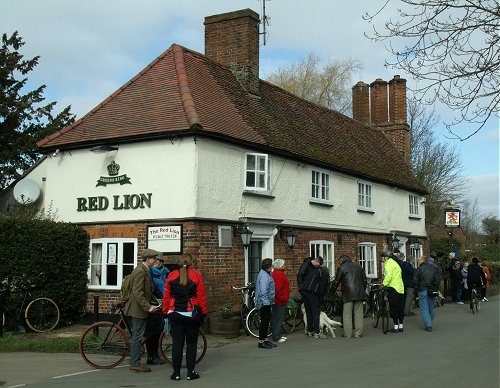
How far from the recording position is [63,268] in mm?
14875

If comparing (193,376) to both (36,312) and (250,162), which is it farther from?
(250,162)

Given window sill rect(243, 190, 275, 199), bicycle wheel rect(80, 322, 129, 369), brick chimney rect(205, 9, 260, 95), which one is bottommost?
bicycle wheel rect(80, 322, 129, 369)

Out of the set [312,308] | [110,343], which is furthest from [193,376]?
[312,308]

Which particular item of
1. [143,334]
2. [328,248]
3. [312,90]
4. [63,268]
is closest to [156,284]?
[143,334]

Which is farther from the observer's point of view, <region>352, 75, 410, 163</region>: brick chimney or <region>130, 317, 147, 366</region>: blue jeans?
<region>352, 75, 410, 163</region>: brick chimney

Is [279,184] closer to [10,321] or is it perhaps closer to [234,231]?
[234,231]

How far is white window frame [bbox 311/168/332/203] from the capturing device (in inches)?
743

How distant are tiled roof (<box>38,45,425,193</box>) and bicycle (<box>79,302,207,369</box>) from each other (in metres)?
5.68

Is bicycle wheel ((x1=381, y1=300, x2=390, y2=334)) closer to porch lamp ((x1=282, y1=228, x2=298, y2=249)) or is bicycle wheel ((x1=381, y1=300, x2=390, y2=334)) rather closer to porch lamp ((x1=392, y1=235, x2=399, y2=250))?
porch lamp ((x1=282, y1=228, x2=298, y2=249))

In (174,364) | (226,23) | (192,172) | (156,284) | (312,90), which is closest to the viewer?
(174,364)

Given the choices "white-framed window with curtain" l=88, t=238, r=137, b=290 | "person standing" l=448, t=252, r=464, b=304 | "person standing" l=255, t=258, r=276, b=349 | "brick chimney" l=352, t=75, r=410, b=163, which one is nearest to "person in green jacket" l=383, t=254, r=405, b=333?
"person standing" l=255, t=258, r=276, b=349

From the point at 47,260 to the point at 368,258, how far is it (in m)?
12.6

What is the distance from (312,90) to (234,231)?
25.7 meters

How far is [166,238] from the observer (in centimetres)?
1418
